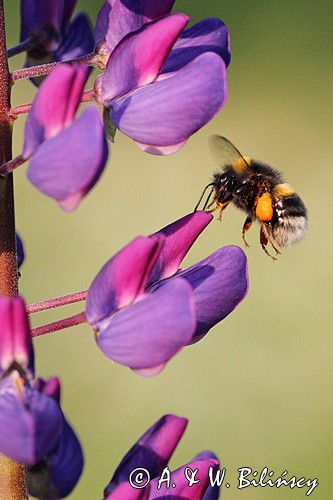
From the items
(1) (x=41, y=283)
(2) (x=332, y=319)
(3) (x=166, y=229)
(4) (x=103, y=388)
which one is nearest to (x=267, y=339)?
(2) (x=332, y=319)

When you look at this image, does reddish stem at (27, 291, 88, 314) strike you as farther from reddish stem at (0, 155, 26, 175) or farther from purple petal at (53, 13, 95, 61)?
purple petal at (53, 13, 95, 61)

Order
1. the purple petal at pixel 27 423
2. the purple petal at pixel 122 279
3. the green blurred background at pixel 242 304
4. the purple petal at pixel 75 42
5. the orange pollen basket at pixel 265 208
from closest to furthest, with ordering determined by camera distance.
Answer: the purple petal at pixel 27 423 < the purple petal at pixel 122 279 < the purple petal at pixel 75 42 < the orange pollen basket at pixel 265 208 < the green blurred background at pixel 242 304

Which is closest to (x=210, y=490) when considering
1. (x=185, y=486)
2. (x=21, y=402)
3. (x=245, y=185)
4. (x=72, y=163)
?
(x=185, y=486)

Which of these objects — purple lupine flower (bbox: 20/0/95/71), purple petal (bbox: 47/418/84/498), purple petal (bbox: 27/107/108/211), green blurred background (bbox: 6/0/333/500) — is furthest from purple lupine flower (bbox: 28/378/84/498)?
green blurred background (bbox: 6/0/333/500)

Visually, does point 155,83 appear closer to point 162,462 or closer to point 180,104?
point 180,104

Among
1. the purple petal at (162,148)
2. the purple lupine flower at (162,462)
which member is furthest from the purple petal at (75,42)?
the purple lupine flower at (162,462)

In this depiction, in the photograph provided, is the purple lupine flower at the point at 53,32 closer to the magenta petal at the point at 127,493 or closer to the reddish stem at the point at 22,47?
the reddish stem at the point at 22,47
